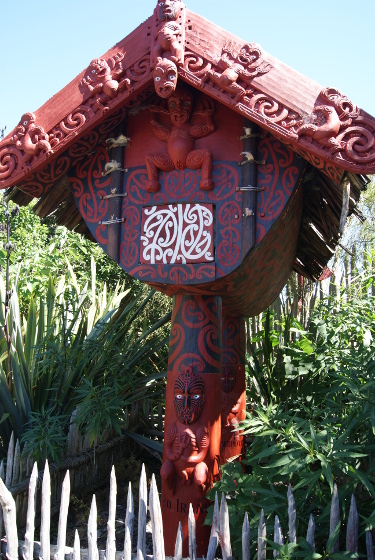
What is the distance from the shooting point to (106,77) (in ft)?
11.1

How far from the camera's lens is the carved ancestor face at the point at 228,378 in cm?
457

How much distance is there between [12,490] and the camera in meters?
3.59

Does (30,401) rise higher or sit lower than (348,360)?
lower

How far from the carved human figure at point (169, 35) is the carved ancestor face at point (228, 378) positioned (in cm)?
242

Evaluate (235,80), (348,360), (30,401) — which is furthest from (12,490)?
(235,80)

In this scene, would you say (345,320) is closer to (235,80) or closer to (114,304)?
(235,80)

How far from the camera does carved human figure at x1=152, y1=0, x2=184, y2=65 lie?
3238mm

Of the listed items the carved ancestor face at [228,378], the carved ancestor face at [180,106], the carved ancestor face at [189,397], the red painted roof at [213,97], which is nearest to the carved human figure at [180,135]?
the carved ancestor face at [180,106]

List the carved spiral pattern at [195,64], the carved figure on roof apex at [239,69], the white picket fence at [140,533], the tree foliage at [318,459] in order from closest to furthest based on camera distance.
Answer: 1. the white picket fence at [140,533]
2. the tree foliage at [318,459]
3. the carved figure on roof apex at [239,69]
4. the carved spiral pattern at [195,64]

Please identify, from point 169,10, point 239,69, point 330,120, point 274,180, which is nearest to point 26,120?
point 169,10

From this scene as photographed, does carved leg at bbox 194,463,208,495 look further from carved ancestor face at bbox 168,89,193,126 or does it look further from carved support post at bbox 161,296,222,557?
carved ancestor face at bbox 168,89,193,126

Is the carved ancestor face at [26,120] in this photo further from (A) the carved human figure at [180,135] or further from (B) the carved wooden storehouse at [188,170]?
(A) the carved human figure at [180,135]

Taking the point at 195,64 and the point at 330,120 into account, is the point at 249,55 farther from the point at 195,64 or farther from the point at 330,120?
the point at 330,120

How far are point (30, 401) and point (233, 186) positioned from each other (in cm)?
255
